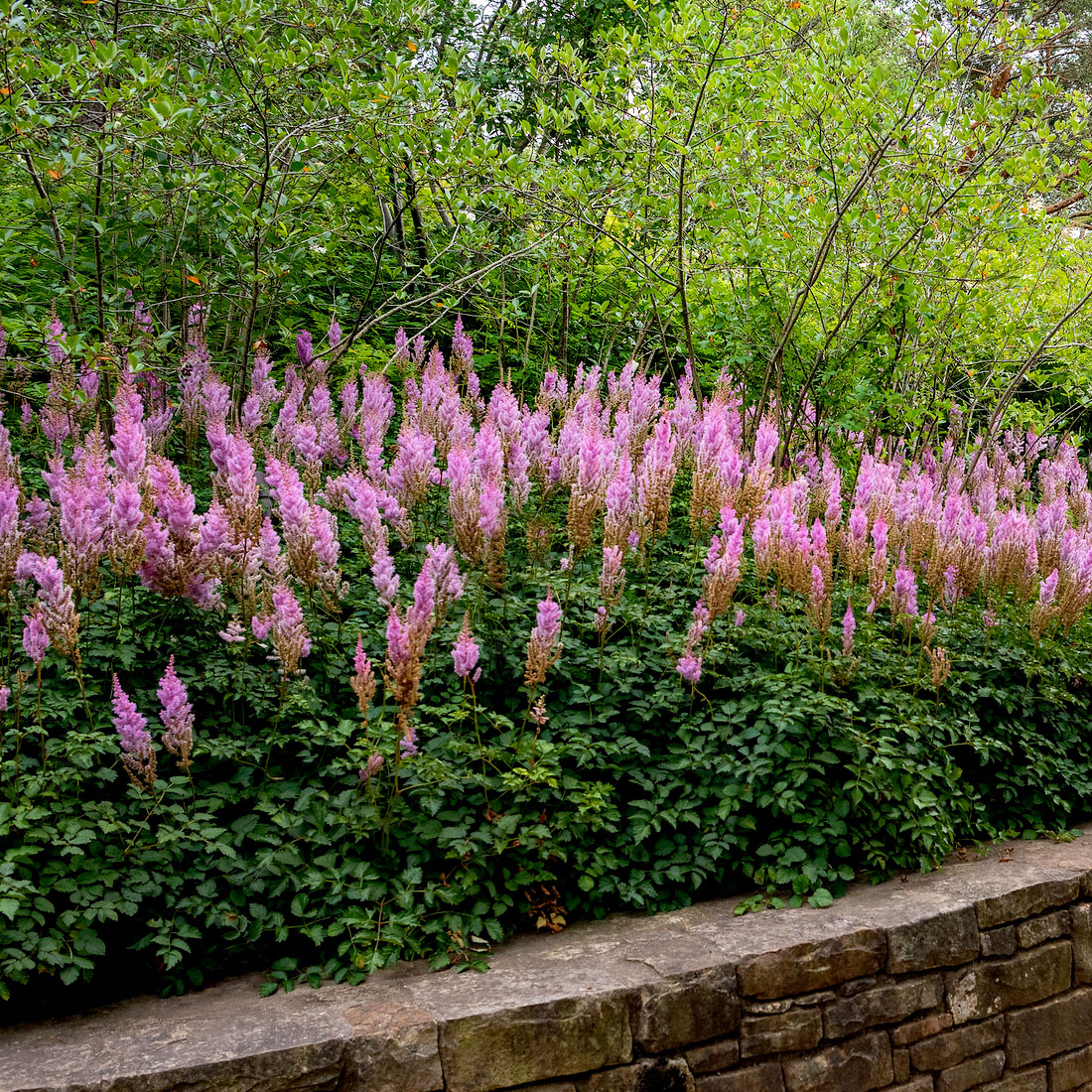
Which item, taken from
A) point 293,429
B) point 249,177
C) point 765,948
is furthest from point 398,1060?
point 249,177

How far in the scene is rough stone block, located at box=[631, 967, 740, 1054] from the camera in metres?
3.02

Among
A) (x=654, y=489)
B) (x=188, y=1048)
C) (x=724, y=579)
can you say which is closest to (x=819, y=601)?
(x=724, y=579)

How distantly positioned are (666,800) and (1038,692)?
2008 millimetres

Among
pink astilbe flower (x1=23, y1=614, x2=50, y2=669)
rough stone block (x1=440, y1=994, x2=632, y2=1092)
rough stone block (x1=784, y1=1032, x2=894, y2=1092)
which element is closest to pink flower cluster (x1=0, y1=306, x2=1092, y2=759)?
pink astilbe flower (x1=23, y1=614, x2=50, y2=669)

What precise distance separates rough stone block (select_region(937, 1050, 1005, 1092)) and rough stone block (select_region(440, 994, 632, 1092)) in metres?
1.37

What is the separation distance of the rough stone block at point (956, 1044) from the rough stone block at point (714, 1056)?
78 centimetres

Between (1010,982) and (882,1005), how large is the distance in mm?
648

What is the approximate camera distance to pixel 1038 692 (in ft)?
15.1

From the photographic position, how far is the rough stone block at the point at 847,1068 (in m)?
3.29

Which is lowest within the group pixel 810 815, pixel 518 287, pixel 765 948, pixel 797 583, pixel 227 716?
pixel 765 948

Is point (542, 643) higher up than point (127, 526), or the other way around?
point (127, 526)

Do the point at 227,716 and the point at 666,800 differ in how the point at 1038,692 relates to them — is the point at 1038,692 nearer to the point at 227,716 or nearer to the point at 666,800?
the point at 666,800

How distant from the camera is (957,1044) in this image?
143 inches

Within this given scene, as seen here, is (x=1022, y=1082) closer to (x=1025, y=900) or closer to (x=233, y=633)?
(x=1025, y=900)
